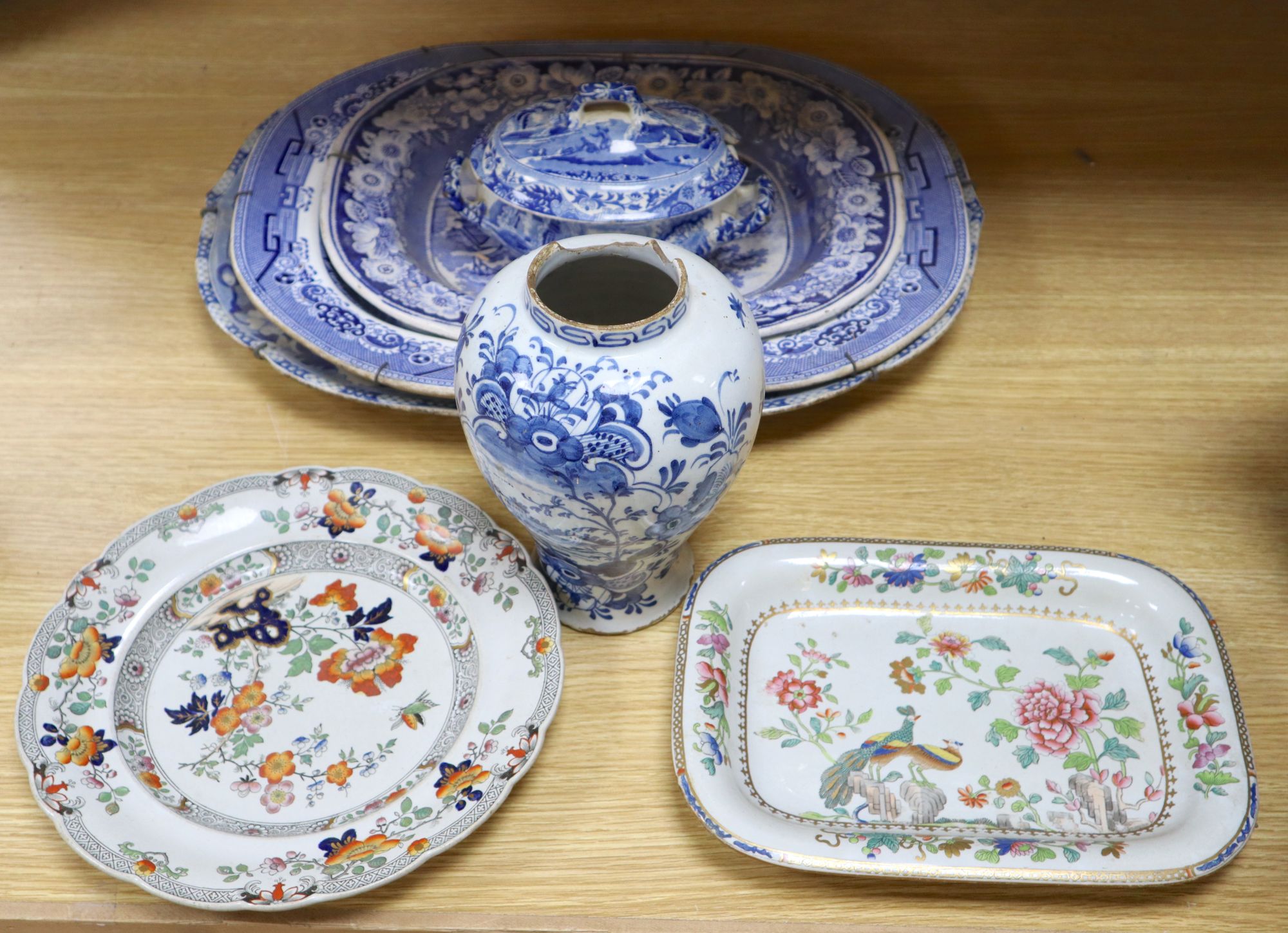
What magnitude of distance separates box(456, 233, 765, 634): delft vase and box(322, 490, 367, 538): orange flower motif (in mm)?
150

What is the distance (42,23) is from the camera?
4.16 ft

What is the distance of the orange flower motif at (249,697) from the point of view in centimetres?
68

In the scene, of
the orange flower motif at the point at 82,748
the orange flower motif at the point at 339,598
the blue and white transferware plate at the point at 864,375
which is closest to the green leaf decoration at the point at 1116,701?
the blue and white transferware plate at the point at 864,375

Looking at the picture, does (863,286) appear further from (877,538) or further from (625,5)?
(625,5)

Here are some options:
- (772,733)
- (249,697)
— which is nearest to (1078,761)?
(772,733)

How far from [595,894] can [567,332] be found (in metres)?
0.31

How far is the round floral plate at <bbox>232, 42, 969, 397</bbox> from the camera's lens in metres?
0.78

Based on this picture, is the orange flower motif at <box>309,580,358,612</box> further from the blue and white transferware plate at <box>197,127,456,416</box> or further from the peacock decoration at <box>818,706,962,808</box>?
the peacock decoration at <box>818,706,962,808</box>

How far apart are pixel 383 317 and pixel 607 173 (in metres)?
0.20

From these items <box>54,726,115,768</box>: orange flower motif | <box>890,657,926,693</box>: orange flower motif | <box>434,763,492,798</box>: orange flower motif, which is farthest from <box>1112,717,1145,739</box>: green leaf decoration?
<box>54,726,115,768</box>: orange flower motif

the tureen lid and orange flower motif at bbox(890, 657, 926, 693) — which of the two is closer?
orange flower motif at bbox(890, 657, 926, 693)

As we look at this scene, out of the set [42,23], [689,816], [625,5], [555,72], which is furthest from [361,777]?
[42,23]

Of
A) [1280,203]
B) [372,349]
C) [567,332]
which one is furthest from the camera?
[1280,203]

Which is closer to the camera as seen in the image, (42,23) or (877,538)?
(877,538)
